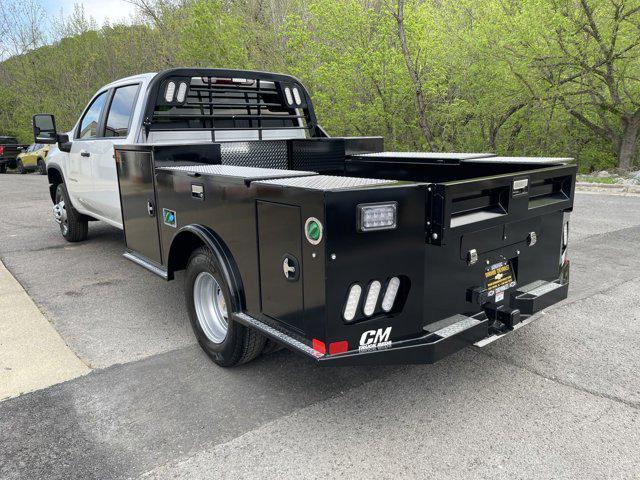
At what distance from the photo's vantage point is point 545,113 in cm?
1750

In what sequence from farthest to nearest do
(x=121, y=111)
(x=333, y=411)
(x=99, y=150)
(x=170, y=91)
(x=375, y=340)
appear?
(x=99, y=150), (x=121, y=111), (x=170, y=91), (x=333, y=411), (x=375, y=340)

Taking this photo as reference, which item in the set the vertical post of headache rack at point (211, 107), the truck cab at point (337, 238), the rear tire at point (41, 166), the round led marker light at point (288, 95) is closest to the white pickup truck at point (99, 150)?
the truck cab at point (337, 238)

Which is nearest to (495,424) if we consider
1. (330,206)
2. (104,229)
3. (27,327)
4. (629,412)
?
(629,412)

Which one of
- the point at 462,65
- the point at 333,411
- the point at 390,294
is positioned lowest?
the point at 333,411

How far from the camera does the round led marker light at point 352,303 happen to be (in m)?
2.52

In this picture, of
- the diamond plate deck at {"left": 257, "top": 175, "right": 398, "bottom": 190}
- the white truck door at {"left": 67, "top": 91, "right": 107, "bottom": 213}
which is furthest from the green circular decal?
the white truck door at {"left": 67, "top": 91, "right": 107, "bottom": 213}

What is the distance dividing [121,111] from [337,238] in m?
3.92

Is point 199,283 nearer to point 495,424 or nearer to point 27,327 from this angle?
point 27,327

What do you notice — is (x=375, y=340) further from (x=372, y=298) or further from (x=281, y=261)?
(x=281, y=261)

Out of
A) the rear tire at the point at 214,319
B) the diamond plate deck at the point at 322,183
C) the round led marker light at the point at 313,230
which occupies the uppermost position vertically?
the diamond plate deck at the point at 322,183

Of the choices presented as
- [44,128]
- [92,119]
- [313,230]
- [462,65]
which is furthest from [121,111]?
[462,65]

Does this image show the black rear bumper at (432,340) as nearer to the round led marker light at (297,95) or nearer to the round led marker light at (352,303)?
the round led marker light at (352,303)

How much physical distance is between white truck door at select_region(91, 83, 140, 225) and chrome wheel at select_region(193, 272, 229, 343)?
204 cm

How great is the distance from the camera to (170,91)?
499cm
